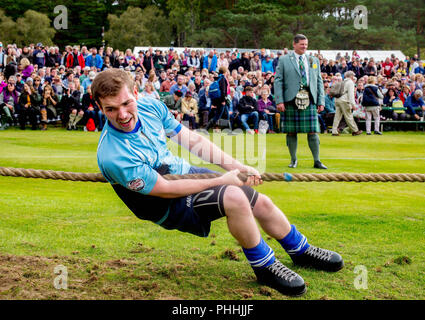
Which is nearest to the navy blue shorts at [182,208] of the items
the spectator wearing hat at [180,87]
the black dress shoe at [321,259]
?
the black dress shoe at [321,259]

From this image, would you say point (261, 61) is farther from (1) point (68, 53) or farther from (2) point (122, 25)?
(2) point (122, 25)

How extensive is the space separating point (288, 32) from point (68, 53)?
29658 millimetres

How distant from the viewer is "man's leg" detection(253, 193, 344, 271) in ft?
10.5

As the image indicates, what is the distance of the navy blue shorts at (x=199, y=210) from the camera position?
2918 mm

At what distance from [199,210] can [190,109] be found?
1172cm

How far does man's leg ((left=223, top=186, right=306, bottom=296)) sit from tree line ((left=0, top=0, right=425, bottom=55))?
39310 mm

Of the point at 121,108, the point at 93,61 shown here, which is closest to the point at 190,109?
the point at 93,61

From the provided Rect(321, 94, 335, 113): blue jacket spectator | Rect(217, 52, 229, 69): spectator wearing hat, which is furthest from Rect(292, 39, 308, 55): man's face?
Rect(217, 52, 229, 69): spectator wearing hat

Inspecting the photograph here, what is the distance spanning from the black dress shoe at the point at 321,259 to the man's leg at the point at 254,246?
372mm

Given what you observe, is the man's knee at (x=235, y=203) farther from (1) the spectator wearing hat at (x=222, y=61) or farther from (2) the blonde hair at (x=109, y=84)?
(1) the spectator wearing hat at (x=222, y=61)

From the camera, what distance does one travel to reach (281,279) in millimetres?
3002

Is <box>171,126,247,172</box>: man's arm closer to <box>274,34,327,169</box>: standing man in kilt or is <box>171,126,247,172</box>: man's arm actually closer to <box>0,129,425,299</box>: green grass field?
<box>0,129,425,299</box>: green grass field

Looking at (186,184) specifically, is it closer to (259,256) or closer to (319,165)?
(259,256)
